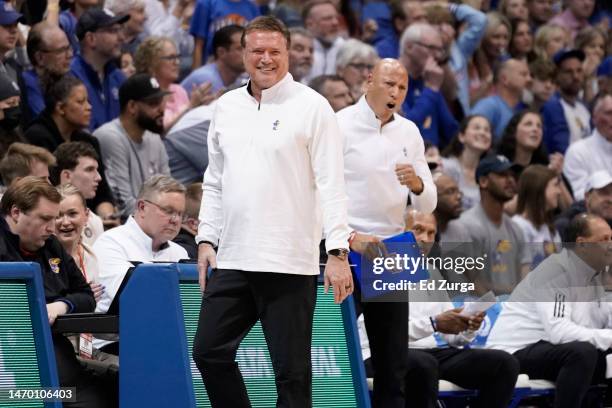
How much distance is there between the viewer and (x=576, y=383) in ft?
26.3

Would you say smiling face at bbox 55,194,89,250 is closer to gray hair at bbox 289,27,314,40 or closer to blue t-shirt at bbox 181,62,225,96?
blue t-shirt at bbox 181,62,225,96

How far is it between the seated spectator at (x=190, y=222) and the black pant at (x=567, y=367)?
2247 mm

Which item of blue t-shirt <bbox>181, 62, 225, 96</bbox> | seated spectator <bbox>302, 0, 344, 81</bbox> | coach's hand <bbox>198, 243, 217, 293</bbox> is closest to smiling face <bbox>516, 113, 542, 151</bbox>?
seated spectator <bbox>302, 0, 344, 81</bbox>

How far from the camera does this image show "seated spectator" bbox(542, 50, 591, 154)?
13000 millimetres

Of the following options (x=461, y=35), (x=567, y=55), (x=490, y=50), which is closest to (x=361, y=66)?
(x=461, y=35)

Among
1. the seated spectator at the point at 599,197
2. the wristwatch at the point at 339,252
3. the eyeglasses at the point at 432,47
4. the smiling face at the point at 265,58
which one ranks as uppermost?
the smiling face at the point at 265,58

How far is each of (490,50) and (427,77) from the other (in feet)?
6.32

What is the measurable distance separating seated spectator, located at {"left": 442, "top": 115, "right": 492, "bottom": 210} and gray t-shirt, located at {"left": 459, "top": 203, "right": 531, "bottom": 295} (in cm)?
62

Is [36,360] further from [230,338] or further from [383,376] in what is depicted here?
[383,376]

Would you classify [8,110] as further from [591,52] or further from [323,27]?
[591,52]

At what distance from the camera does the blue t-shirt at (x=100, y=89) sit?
9.98 meters

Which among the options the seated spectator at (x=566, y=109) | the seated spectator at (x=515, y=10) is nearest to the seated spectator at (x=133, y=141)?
the seated spectator at (x=566, y=109)

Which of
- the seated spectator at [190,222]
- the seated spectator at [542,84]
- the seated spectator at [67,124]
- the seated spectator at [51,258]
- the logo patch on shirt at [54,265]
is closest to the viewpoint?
the seated spectator at [51,258]

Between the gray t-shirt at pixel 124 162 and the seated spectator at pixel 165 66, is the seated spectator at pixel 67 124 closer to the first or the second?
the gray t-shirt at pixel 124 162
